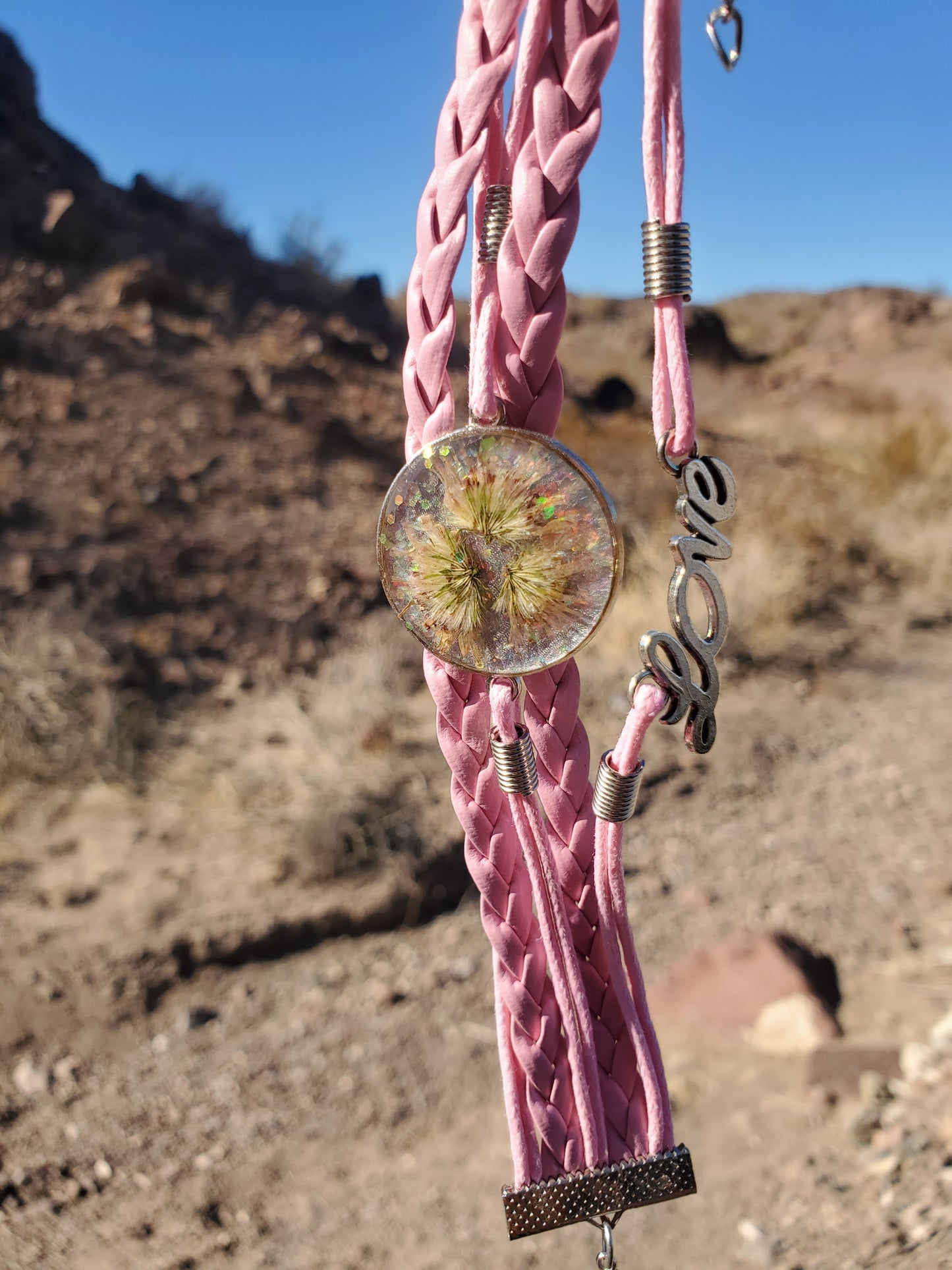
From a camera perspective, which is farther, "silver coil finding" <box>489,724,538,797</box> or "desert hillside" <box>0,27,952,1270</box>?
"desert hillside" <box>0,27,952,1270</box>

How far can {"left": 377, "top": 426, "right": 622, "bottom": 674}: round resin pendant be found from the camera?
2.71 ft

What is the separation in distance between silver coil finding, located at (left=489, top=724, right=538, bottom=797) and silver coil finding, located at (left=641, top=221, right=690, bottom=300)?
1.33ft

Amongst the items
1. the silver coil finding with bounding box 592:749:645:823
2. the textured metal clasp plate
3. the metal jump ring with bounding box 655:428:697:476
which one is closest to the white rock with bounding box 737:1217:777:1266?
the textured metal clasp plate

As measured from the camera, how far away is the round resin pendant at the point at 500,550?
826 millimetres

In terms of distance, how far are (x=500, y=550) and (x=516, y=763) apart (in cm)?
20

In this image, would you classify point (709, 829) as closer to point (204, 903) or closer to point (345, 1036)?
point (345, 1036)

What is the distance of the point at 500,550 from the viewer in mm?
856

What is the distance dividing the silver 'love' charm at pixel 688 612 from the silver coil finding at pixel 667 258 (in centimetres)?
15

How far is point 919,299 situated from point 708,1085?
19810 millimetres

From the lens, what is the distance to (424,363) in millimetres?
854

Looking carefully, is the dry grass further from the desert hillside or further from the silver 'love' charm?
the silver 'love' charm

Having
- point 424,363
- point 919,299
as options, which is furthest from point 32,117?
point 919,299

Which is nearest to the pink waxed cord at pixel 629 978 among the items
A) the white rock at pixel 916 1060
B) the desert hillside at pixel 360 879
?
the desert hillside at pixel 360 879

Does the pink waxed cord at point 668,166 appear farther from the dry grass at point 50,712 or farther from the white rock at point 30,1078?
the dry grass at point 50,712
